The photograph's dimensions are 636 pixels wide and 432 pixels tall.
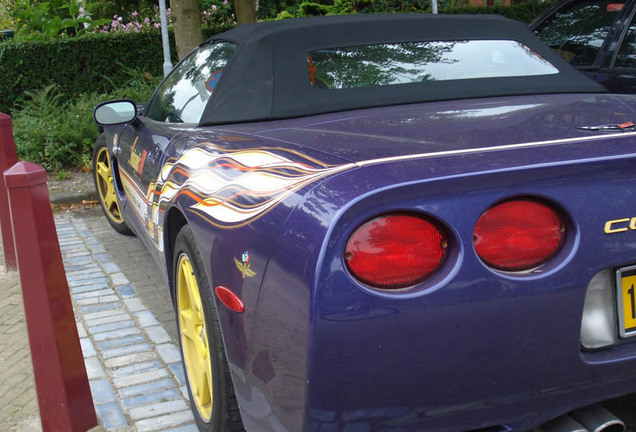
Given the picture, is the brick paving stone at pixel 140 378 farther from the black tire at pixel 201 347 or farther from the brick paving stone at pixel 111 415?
the black tire at pixel 201 347

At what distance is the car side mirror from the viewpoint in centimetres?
404

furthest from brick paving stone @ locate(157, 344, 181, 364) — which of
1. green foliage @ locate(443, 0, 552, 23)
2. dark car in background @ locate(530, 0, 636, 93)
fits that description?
green foliage @ locate(443, 0, 552, 23)

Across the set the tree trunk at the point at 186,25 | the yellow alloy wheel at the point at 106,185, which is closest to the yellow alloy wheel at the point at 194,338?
the yellow alloy wheel at the point at 106,185

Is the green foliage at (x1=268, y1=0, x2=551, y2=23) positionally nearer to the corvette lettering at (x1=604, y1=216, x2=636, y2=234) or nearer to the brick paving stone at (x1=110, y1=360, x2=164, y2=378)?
the brick paving stone at (x1=110, y1=360, x2=164, y2=378)

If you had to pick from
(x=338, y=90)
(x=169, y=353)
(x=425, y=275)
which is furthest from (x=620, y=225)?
(x=169, y=353)

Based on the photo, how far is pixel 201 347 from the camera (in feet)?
8.81

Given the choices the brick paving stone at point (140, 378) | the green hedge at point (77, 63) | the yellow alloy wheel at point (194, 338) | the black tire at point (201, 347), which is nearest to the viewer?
the black tire at point (201, 347)

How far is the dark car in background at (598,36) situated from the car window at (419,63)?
63.8 inches

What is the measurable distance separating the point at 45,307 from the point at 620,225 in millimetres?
2013

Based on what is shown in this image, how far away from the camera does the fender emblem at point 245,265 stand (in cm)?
202

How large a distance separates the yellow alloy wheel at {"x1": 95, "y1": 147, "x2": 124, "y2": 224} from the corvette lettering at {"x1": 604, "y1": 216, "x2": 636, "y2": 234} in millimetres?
4321

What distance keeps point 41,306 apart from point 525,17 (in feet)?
48.6

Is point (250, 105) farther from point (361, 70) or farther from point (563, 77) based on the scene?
point (563, 77)

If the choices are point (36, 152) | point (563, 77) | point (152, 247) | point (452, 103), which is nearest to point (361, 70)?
point (452, 103)
